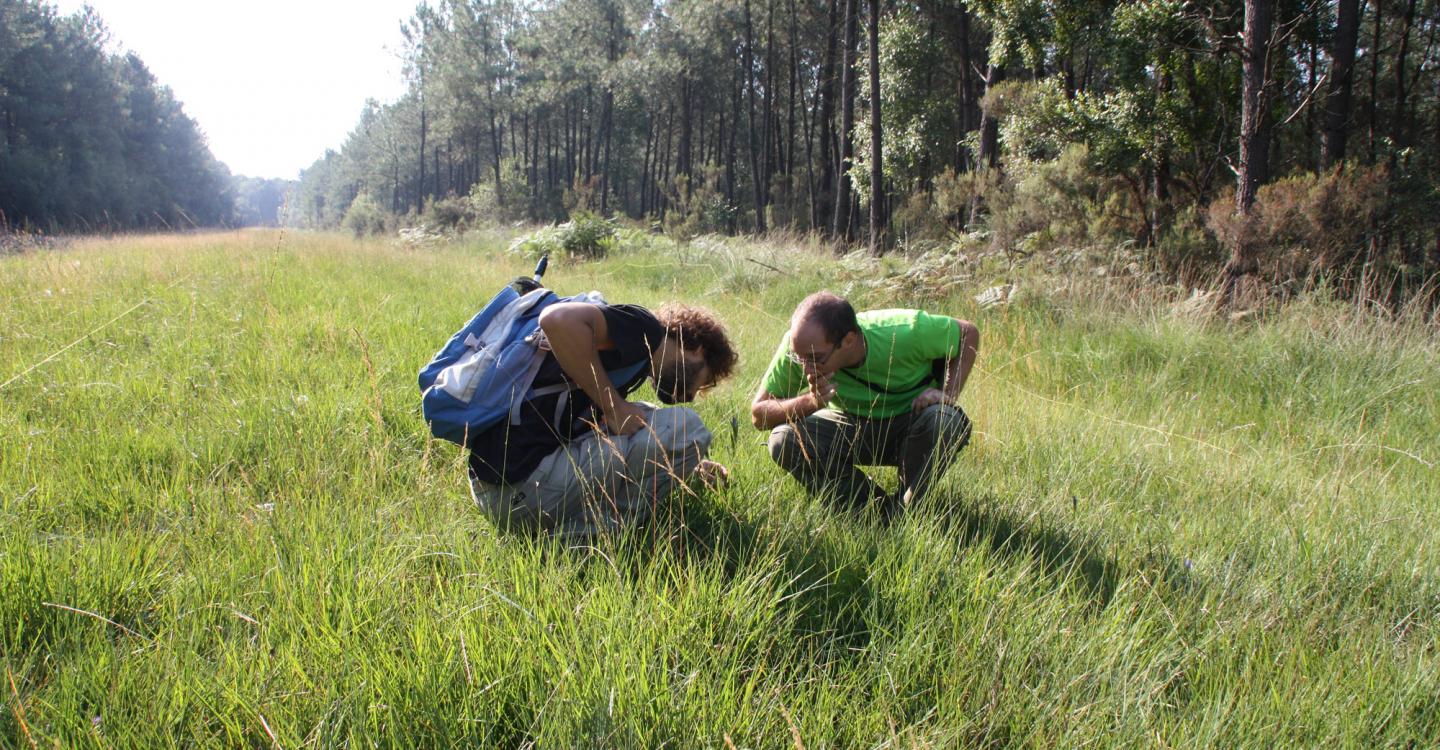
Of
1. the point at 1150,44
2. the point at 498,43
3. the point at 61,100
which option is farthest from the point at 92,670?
the point at 61,100

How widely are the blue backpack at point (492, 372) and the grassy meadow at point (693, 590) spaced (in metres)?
0.32

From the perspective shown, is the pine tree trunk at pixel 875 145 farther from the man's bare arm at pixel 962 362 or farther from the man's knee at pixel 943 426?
the man's knee at pixel 943 426

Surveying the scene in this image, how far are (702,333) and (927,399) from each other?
0.92 meters

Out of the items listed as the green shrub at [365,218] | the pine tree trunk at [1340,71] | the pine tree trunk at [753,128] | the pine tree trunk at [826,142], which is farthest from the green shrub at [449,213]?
the pine tree trunk at [1340,71]

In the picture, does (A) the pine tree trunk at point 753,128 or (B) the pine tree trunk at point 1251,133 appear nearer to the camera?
(B) the pine tree trunk at point 1251,133

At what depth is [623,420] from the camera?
244 cm

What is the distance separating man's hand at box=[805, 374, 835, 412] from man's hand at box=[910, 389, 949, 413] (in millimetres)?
346

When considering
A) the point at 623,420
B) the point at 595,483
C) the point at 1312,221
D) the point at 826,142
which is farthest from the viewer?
the point at 826,142

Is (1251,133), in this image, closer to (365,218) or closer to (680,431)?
(680,431)

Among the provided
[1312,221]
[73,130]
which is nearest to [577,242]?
[1312,221]

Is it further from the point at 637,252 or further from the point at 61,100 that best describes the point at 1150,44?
the point at 61,100

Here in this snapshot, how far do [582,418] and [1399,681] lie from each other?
7.32 feet

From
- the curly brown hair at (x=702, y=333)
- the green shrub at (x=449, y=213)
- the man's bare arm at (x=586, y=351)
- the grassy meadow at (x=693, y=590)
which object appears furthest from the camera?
the green shrub at (x=449, y=213)

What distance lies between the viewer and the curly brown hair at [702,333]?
2.66 meters
